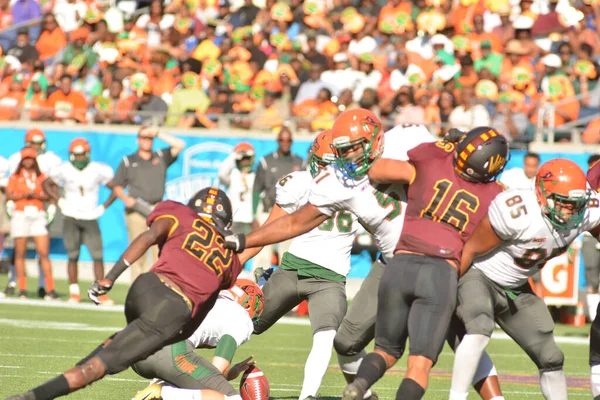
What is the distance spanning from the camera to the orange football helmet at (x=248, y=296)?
718 cm

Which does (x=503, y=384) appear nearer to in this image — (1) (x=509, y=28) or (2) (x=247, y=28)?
(1) (x=509, y=28)

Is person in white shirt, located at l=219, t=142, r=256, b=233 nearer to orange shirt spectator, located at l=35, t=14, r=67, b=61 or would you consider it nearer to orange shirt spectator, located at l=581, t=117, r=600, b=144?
orange shirt spectator, located at l=581, t=117, r=600, b=144

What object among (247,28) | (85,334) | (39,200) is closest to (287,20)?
(247,28)

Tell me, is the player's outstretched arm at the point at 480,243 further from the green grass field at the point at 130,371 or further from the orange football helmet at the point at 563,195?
the green grass field at the point at 130,371

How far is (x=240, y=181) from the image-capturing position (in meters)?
14.6

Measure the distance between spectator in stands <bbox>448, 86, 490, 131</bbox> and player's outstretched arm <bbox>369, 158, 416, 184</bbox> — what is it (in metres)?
9.05

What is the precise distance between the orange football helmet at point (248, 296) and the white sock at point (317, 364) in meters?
0.43

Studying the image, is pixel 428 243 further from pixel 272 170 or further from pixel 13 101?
pixel 13 101

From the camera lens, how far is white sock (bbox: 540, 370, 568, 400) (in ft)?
21.3

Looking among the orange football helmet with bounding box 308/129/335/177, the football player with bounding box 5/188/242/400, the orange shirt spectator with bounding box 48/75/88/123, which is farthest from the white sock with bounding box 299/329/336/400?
the orange shirt spectator with bounding box 48/75/88/123

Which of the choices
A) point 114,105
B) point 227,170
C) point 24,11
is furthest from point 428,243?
point 24,11

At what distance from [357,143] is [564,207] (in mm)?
1162

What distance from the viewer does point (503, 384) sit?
901 centimetres

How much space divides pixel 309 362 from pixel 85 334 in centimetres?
426
